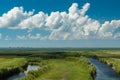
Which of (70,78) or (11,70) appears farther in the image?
(11,70)

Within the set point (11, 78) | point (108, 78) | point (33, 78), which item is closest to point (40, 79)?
point (33, 78)

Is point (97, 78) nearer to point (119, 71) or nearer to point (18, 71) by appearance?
point (119, 71)

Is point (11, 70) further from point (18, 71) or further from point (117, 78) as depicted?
point (117, 78)

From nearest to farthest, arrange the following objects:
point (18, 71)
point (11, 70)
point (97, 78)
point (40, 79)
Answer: point (40, 79)
point (97, 78)
point (11, 70)
point (18, 71)

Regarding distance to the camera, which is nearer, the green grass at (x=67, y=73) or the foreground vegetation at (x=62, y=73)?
the foreground vegetation at (x=62, y=73)

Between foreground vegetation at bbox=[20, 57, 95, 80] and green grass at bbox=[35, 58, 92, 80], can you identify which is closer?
foreground vegetation at bbox=[20, 57, 95, 80]

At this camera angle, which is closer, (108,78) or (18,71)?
(108,78)

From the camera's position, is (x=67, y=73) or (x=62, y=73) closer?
(x=62, y=73)

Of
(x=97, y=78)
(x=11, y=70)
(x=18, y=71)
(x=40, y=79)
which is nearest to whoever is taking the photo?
(x=40, y=79)

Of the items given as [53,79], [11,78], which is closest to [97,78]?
[53,79]
